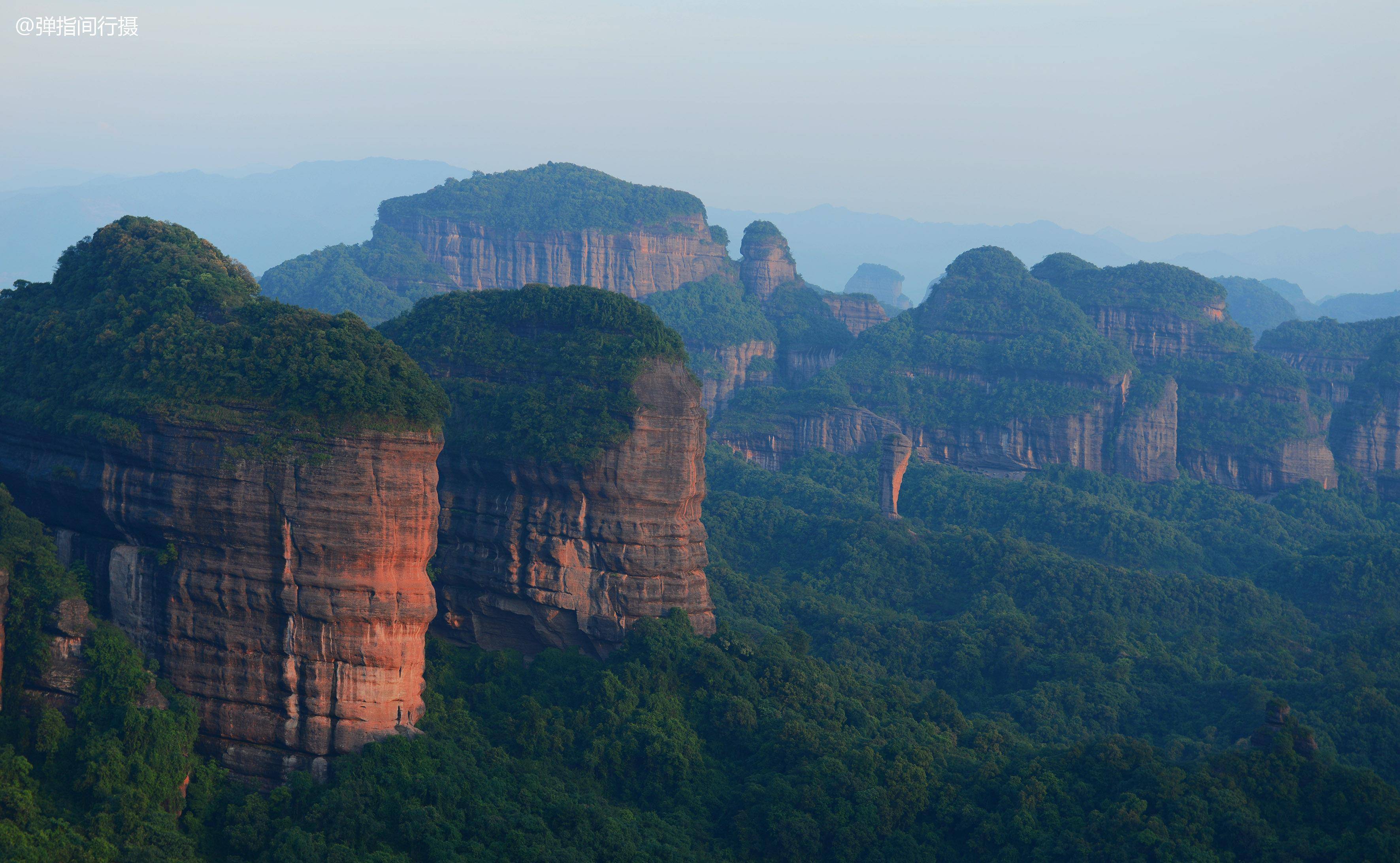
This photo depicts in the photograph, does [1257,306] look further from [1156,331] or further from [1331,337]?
[1156,331]

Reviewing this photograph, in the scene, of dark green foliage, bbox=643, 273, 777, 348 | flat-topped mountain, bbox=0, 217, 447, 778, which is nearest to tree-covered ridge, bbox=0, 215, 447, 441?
flat-topped mountain, bbox=0, 217, 447, 778

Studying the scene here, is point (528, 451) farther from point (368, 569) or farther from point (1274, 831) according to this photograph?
point (1274, 831)

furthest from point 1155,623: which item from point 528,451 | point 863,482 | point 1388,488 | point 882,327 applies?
point 882,327

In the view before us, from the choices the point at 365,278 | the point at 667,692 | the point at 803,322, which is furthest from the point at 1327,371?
the point at 667,692

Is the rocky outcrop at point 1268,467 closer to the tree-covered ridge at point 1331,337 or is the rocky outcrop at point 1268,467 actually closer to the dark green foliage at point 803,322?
the tree-covered ridge at point 1331,337

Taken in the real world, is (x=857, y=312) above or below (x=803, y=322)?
above

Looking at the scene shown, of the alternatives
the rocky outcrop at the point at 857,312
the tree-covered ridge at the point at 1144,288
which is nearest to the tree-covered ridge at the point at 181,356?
the tree-covered ridge at the point at 1144,288
